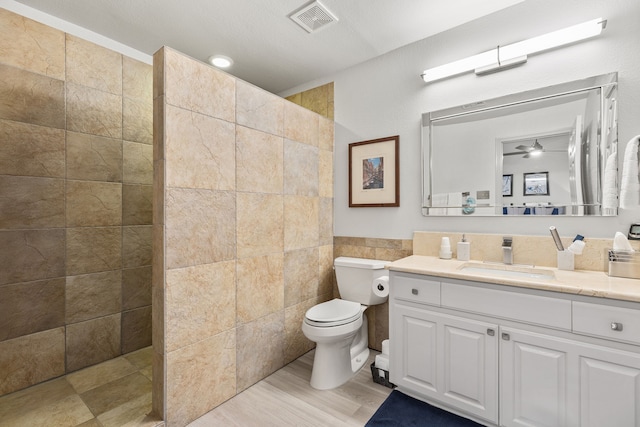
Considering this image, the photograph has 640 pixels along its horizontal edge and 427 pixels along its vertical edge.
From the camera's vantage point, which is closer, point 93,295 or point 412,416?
point 412,416

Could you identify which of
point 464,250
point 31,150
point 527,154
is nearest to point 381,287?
point 464,250

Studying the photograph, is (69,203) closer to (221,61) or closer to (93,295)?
→ (93,295)

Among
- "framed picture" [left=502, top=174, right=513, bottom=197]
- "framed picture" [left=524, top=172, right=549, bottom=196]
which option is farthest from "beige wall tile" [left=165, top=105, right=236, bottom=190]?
"framed picture" [left=524, top=172, right=549, bottom=196]

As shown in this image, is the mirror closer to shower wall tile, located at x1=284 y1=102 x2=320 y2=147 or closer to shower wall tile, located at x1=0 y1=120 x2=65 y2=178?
shower wall tile, located at x1=284 y1=102 x2=320 y2=147

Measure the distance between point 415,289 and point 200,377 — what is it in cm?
133

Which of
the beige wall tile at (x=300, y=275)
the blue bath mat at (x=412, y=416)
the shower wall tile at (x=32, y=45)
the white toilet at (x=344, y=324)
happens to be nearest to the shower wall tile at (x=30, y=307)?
the shower wall tile at (x=32, y=45)

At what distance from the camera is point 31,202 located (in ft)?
6.32

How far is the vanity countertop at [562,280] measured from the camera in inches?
49.6

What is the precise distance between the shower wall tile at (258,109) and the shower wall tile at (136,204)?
1.14 metres

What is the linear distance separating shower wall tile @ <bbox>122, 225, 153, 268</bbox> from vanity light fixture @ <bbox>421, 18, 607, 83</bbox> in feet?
8.21

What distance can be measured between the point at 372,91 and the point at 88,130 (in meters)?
2.17

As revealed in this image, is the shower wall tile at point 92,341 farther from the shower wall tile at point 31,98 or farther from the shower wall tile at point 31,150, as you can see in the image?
the shower wall tile at point 31,98

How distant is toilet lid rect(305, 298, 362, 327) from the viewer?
76.8 inches

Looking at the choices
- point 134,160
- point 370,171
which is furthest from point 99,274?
point 370,171
